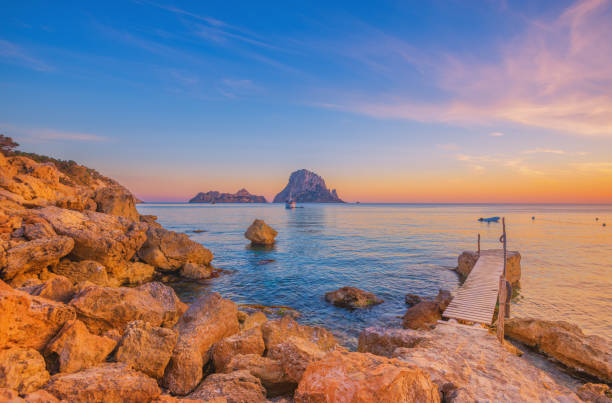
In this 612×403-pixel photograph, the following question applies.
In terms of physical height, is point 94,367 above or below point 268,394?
above

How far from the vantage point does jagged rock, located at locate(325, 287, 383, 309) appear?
1702 centimetres

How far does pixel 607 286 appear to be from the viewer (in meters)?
22.1

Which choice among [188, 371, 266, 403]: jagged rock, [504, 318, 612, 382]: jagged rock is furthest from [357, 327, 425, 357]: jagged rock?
[504, 318, 612, 382]: jagged rock

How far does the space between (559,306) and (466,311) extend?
9.87 metres

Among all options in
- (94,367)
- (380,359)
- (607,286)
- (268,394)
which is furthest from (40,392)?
(607,286)

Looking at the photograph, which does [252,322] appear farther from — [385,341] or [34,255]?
[34,255]

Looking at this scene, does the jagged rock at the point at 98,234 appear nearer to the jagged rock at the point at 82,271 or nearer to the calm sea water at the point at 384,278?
the jagged rock at the point at 82,271

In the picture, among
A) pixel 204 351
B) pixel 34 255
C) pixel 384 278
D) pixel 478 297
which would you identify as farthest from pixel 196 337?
pixel 384 278

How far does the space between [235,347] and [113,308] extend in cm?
362

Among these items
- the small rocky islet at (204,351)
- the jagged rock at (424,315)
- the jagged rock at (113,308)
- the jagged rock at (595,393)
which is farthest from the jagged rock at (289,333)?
the jagged rock at (595,393)

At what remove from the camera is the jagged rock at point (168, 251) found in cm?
2109

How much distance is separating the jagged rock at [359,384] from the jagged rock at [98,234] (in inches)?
659

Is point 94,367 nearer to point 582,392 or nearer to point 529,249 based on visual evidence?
point 582,392

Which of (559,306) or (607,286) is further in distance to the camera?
(607,286)
